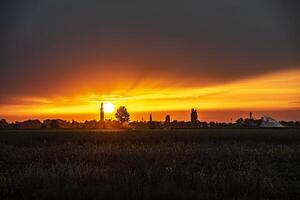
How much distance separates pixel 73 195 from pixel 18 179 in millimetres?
3878

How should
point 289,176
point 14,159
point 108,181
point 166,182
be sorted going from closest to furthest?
1. point 166,182
2. point 108,181
3. point 289,176
4. point 14,159

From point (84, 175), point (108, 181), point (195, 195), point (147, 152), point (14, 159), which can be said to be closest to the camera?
point (195, 195)

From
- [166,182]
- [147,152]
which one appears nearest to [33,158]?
[147,152]

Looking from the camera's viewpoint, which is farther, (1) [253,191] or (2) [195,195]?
(1) [253,191]

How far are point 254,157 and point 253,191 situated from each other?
15455 mm

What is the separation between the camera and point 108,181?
50.0 ft

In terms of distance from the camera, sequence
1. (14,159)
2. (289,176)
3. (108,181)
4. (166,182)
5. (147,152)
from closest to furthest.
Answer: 1. (166,182)
2. (108,181)
3. (289,176)
4. (14,159)
5. (147,152)

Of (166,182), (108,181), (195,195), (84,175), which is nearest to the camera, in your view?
(195,195)

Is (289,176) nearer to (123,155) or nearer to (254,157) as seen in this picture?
(254,157)

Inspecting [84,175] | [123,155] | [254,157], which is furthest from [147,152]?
[84,175]

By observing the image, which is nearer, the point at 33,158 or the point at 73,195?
the point at 73,195

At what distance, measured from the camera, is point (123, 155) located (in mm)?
30016

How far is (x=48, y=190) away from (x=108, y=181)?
8.17 feet

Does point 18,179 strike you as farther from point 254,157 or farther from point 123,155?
point 254,157
